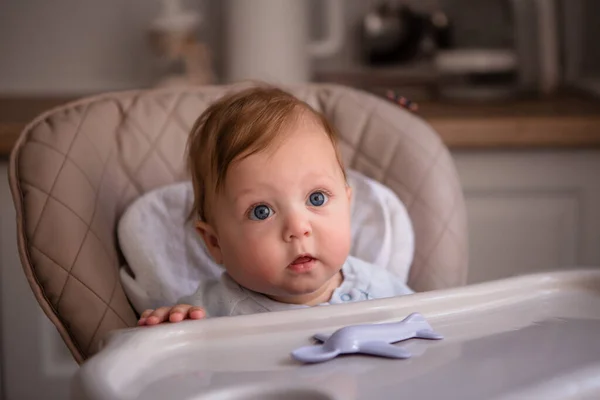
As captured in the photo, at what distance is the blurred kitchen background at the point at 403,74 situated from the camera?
1624mm

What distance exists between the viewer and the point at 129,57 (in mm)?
2051

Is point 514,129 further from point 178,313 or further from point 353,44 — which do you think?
point 178,313

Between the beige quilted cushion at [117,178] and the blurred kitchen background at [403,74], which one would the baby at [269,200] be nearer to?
the beige quilted cushion at [117,178]

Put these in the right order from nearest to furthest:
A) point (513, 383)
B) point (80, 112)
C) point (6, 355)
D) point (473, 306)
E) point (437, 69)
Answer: point (513, 383), point (473, 306), point (80, 112), point (6, 355), point (437, 69)

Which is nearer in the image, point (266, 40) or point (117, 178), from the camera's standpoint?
point (117, 178)

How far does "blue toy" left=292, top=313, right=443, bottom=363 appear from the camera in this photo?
2.26ft

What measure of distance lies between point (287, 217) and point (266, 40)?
3.19 ft

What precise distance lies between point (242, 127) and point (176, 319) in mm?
224

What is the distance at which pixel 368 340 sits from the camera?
710mm

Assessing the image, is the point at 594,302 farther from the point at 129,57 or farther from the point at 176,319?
the point at 129,57

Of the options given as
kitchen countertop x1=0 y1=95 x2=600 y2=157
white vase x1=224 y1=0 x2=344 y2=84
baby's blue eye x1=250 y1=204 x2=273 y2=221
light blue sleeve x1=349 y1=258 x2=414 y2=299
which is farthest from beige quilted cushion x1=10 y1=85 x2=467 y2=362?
white vase x1=224 y1=0 x2=344 y2=84

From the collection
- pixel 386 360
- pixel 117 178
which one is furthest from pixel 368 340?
pixel 117 178

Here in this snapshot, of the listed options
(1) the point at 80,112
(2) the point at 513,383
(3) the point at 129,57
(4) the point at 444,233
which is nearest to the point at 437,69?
(3) the point at 129,57

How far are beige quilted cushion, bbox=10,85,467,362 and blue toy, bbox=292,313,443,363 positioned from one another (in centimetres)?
38
